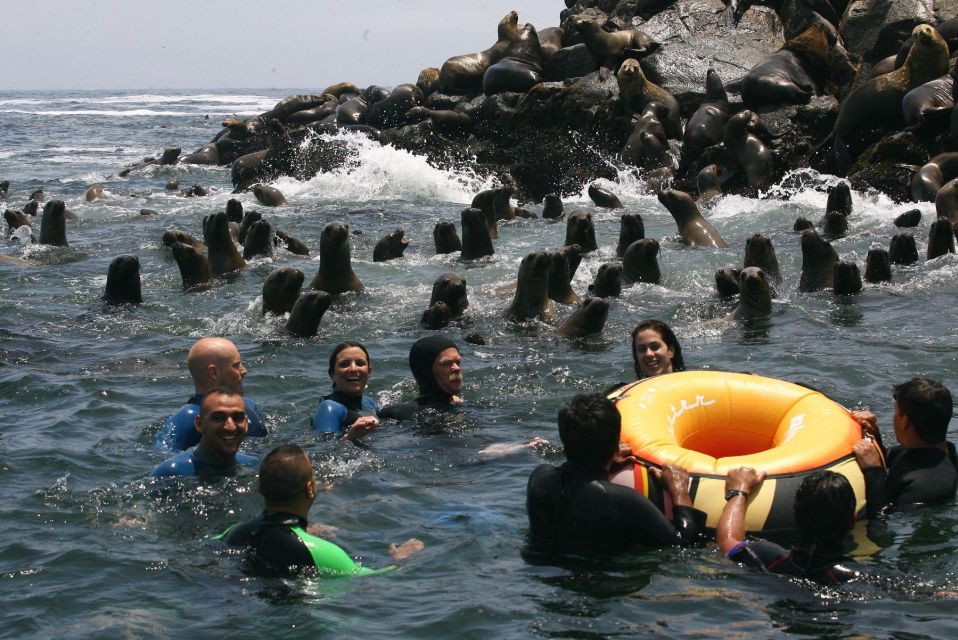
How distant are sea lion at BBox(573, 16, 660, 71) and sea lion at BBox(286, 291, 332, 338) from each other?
16.2 metres

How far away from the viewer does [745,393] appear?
7.28 meters

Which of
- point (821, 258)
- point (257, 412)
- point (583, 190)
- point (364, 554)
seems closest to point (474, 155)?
point (583, 190)

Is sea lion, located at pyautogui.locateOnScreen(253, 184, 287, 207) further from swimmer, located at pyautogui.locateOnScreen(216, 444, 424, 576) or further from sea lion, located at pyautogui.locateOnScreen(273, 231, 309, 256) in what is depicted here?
swimmer, located at pyautogui.locateOnScreen(216, 444, 424, 576)

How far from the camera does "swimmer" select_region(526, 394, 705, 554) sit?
6.23m

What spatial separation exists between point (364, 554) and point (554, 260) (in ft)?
21.8

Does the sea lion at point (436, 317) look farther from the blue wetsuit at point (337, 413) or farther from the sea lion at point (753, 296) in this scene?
the blue wetsuit at point (337, 413)

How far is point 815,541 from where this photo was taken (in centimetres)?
591

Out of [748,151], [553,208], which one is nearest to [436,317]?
[553,208]

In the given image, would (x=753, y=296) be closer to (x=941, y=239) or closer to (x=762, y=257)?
(x=762, y=257)

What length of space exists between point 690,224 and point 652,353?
351 inches

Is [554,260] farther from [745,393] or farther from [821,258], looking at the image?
[745,393]

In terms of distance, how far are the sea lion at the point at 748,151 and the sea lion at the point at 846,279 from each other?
8148 millimetres

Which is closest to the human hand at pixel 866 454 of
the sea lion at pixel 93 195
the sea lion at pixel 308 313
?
the sea lion at pixel 308 313

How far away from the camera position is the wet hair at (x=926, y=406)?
680 cm
